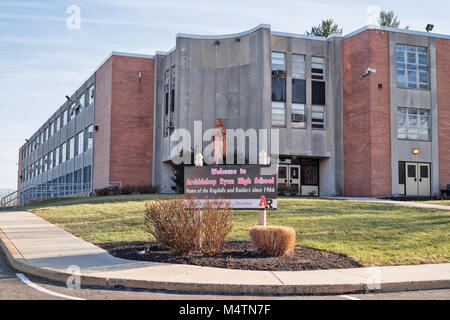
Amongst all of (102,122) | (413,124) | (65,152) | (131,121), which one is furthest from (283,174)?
(65,152)

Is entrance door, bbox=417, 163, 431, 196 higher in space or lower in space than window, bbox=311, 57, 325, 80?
lower

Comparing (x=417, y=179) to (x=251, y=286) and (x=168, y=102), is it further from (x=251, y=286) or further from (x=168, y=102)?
(x=251, y=286)

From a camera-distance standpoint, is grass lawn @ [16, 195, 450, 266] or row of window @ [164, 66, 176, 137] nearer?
grass lawn @ [16, 195, 450, 266]

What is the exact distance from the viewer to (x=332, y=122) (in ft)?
108

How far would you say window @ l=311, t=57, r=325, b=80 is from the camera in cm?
3338

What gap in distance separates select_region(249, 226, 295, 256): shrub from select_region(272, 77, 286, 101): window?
22.3 m

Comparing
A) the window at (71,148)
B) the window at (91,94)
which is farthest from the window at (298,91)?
the window at (71,148)

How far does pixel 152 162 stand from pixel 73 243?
2480 cm

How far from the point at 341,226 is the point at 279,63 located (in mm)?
19764

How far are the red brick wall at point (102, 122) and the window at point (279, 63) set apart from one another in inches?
496

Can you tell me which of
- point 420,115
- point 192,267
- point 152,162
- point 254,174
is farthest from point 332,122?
point 192,267

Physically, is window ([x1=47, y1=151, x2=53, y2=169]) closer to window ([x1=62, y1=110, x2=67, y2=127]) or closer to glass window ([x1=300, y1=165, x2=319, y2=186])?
window ([x1=62, y1=110, x2=67, y2=127])

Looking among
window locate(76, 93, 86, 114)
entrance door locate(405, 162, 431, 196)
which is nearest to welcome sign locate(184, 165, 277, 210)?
entrance door locate(405, 162, 431, 196)

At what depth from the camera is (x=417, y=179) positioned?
3108 cm
